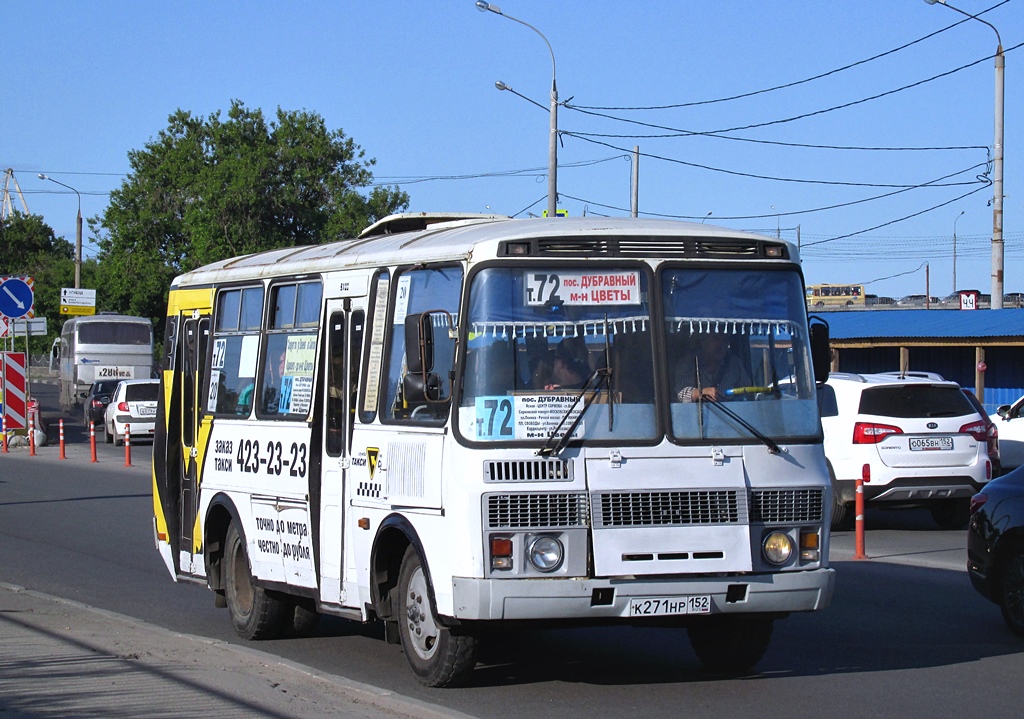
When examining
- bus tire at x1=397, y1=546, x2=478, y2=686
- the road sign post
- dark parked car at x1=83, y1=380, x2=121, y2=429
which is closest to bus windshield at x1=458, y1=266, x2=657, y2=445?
bus tire at x1=397, y1=546, x2=478, y2=686

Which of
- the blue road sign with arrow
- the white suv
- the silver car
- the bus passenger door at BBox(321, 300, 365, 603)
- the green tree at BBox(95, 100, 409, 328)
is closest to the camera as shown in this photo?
the bus passenger door at BBox(321, 300, 365, 603)

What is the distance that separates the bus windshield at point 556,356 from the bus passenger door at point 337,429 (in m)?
1.43

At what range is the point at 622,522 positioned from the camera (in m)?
7.35

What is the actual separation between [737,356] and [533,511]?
1.50 metres

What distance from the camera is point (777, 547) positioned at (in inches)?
300

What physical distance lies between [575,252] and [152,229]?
60.0 metres

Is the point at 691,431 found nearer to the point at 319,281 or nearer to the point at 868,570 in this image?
the point at 319,281

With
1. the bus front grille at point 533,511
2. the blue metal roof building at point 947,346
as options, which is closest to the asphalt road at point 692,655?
the bus front grille at point 533,511

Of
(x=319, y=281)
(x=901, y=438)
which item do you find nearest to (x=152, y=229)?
(x=901, y=438)

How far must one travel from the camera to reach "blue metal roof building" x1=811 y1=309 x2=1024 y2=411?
29.8 metres

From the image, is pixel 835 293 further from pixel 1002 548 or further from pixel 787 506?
pixel 787 506

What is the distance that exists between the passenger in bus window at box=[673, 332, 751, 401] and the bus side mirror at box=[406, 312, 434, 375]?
1.35 m

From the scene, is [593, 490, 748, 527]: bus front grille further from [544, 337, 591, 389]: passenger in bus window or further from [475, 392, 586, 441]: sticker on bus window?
[544, 337, 591, 389]: passenger in bus window

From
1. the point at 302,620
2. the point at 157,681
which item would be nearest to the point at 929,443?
the point at 302,620
